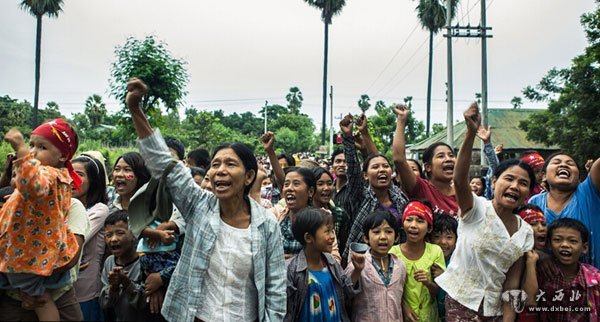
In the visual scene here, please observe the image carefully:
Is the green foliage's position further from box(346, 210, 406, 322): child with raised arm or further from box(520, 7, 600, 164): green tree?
A: box(346, 210, 406, 322): child with raised arm

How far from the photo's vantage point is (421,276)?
3.07 metres

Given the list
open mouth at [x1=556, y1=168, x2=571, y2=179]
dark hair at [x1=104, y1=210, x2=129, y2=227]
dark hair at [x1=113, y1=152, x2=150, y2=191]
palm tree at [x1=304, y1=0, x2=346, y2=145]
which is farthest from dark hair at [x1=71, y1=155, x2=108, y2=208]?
palm tree at [x1=304, y1=0, x2=346, y2=145]

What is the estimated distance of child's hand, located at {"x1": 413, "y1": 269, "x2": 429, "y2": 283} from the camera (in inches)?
120

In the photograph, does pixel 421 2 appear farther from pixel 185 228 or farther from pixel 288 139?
pixel 185 228

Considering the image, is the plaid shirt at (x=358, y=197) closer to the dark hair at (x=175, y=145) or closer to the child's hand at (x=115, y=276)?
the dark hair at (x=175, y=145)

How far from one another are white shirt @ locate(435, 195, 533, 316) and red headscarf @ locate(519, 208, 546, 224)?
52 cm

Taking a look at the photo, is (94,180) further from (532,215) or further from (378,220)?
(532,215)

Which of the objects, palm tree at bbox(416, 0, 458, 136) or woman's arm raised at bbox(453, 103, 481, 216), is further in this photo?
palm tree at bbox(416, 0, 458, 136)

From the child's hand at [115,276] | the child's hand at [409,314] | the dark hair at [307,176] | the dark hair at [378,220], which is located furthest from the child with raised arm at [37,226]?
the child's hand at [409,314]

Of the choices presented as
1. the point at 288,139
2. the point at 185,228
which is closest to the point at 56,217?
the point at 185,228

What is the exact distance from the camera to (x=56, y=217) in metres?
2.12

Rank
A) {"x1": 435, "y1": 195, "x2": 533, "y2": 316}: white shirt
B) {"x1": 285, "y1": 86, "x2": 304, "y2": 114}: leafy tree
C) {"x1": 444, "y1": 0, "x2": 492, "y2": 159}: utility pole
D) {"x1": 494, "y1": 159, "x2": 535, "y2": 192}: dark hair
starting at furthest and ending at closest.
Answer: {"x1": 285, "y1": 86, "x2": 304, "y2": 114}: leafy tree
{"x1": 444, "y1": 0, "x2": 492, "y2": 159}: utility pole
{"x1": 494, "y1": 159, "x2": 535, "y2": 192}: dark hair
{"x1": 435, "y1": 195, "x2": 533, "y2": 316}: white shirt

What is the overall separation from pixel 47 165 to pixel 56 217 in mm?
300

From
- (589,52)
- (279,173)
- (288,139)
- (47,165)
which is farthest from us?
(288,139)
